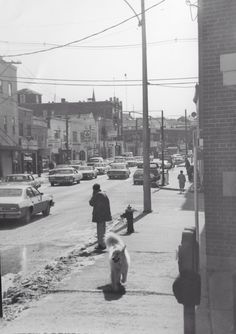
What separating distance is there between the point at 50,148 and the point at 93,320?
60542 mm

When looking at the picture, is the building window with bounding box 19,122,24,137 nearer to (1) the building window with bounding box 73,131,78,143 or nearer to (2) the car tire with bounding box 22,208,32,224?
(1) the building window with bounding box 73,131,78,143

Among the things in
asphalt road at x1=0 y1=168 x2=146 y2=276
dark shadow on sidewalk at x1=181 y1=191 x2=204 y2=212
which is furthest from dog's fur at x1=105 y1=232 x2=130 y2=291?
dark shadow on sidewalk at x1=181 y1=191 x2=204 y2=212

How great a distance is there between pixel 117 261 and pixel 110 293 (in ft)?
1.70

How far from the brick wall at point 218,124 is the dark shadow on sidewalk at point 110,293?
1.99 m

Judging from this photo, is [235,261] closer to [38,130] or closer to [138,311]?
[138,311]

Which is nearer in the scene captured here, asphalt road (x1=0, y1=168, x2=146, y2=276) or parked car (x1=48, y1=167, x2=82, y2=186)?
asphalt road (x1=0, y1=168, x2=146, y2=276)

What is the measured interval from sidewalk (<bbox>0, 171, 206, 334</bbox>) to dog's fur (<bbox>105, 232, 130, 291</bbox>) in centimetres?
19

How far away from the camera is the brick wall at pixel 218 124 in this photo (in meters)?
9.24

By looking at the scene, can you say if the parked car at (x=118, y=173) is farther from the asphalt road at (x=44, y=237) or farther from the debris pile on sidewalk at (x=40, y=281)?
the debris pile on sidewalk at (x=40, y=281)

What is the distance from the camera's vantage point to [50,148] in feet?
219

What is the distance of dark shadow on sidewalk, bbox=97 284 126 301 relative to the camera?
8148mm

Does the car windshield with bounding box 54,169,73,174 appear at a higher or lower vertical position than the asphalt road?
higher

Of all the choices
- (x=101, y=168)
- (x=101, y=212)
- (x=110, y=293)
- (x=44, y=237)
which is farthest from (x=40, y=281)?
(x=101, y=168)

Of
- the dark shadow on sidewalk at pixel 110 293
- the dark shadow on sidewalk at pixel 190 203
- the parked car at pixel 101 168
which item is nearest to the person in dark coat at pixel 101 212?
the dark shadow on sidewalk at pixel 110 293
